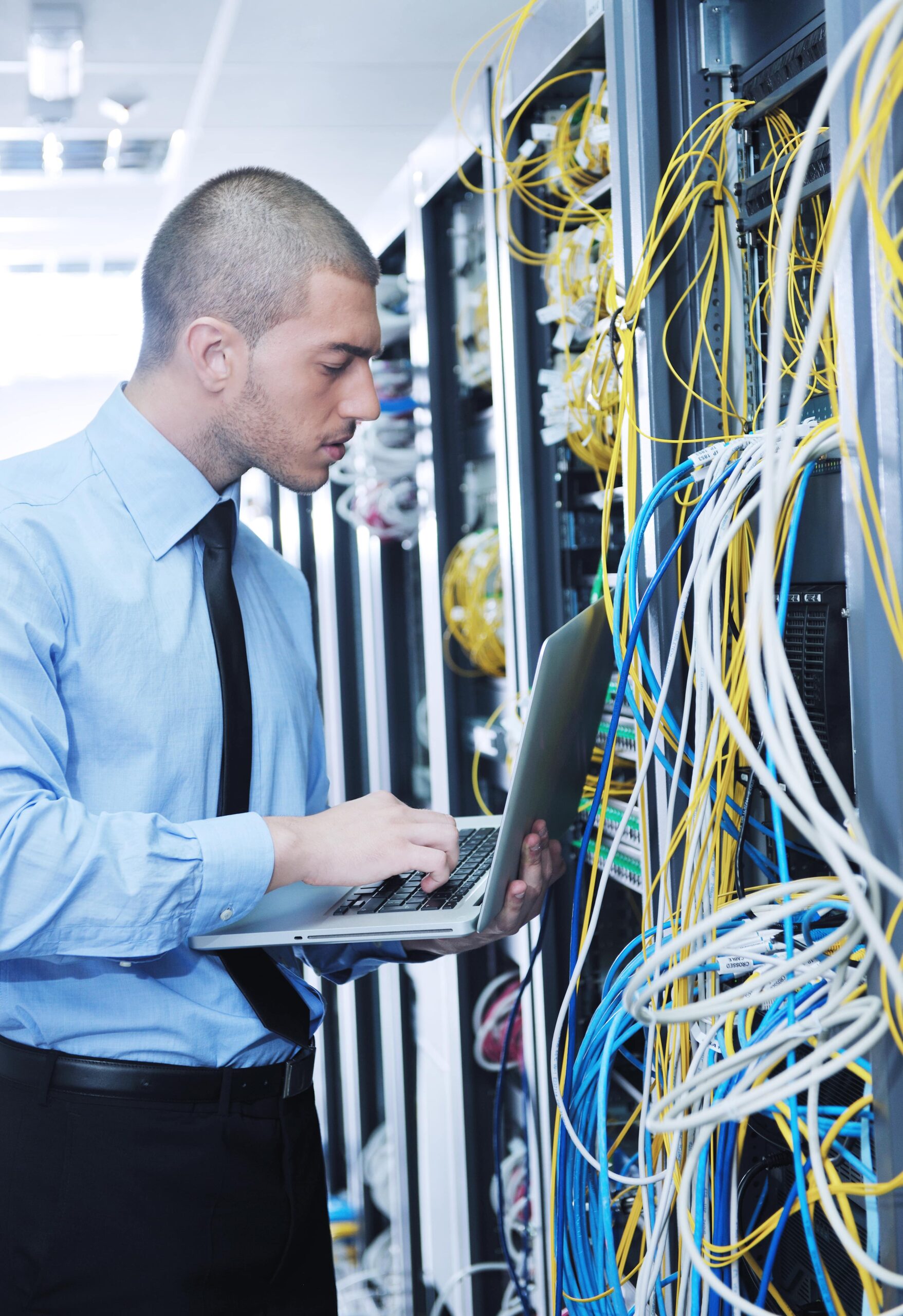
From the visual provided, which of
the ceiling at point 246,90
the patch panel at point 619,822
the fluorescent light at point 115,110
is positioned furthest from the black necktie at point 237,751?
the fluorescent light at point 115,110

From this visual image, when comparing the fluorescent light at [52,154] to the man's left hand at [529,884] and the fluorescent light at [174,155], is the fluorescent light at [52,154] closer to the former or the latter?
the fluorescent light at [174,155]

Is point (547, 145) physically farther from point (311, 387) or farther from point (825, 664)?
point (825, 664)

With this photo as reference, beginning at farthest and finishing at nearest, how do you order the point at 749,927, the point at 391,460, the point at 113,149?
1. the point at 113,149
2. the point at 391,460
3. the point at 749,927

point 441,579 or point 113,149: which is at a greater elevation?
point 113,149

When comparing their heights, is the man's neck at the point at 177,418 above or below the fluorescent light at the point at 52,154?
below

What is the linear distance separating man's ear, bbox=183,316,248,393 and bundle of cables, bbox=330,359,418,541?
3.72ft

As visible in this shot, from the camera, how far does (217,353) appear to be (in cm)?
122

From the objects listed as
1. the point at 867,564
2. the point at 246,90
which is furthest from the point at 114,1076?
the point at 246,90

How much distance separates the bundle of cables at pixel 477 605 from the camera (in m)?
2.04

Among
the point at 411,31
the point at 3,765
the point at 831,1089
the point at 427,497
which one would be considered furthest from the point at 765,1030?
the point at 411,31

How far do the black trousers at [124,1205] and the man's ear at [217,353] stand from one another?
29.3 inches

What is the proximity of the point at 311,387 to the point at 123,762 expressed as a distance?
0.45 metres

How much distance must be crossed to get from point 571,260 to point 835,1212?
1193 mm

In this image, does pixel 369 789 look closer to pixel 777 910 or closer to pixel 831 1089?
pixel 831 1089
